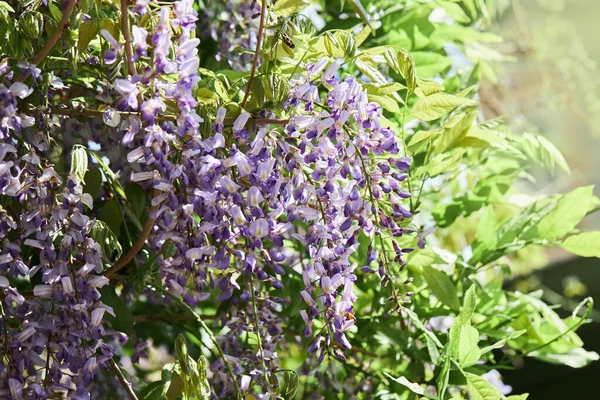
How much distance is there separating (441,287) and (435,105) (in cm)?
18

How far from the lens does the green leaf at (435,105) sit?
22.3 inches

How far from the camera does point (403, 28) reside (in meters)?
0.81

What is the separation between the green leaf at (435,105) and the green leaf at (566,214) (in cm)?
21

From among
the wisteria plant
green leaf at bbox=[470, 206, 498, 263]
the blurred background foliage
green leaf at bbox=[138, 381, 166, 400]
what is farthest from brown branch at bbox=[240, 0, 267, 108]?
the blurred background foliage

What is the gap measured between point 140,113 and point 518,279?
1478mm

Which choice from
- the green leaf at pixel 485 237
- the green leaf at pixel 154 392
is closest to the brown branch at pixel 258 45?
the green leaf at pixel 154 392

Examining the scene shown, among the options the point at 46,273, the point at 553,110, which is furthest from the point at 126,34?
the point at 553,110

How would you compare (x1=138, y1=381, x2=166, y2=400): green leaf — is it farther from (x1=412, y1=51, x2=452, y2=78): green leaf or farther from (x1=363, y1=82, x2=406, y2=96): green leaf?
(x1=412, y1=51, x2=452, y2=78): green leaf

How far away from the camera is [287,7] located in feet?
1.76

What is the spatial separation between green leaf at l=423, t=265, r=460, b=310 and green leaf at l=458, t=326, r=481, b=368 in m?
0.09

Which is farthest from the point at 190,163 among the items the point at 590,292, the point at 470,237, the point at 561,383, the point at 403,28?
the point at 590,292

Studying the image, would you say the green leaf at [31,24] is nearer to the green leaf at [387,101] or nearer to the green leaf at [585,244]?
the green leaf at [387,101]

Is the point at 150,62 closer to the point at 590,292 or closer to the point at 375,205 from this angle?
the point at 375,205

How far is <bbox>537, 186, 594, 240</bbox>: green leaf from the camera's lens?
2.34 feet
